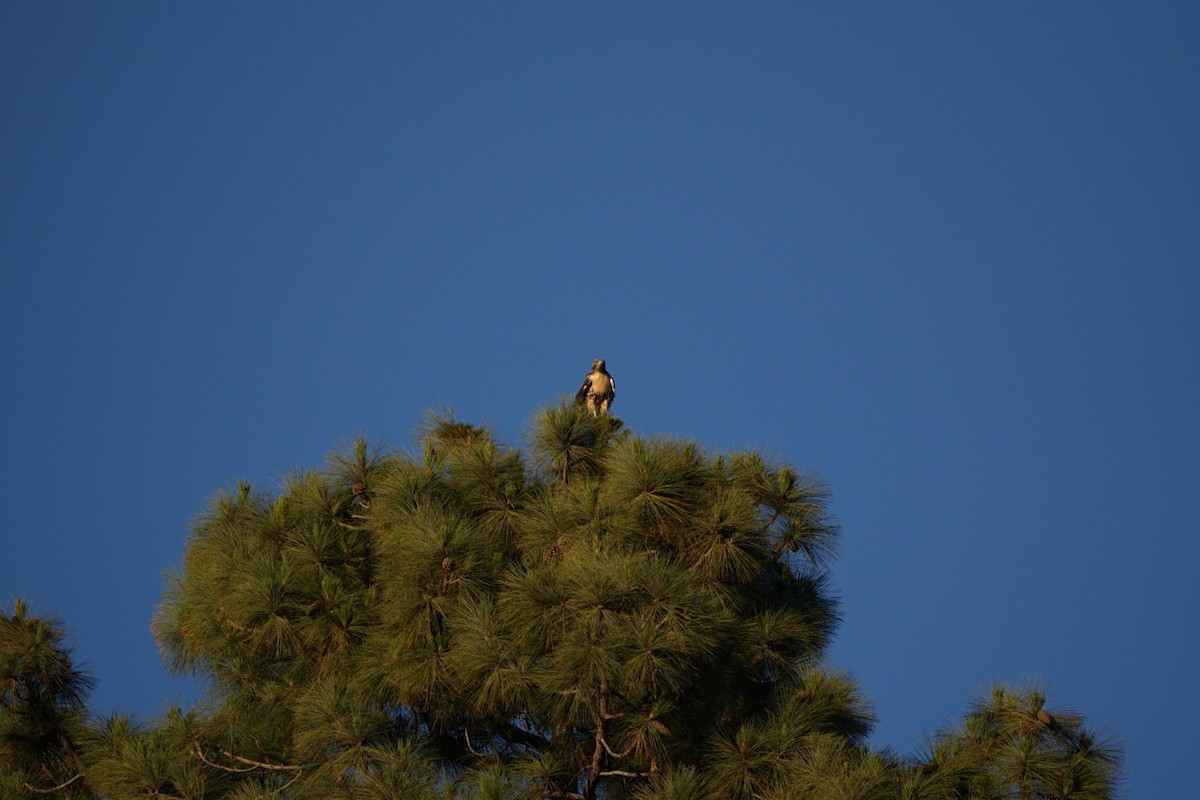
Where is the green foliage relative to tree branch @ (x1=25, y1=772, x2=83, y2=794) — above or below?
above

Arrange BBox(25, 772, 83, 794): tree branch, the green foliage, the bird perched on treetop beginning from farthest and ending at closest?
the bird perched on treetop, BBox(25, 772, 83, 794): tree branch, the green foliage

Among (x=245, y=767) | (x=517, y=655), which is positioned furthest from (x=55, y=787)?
(x=517, y=655)

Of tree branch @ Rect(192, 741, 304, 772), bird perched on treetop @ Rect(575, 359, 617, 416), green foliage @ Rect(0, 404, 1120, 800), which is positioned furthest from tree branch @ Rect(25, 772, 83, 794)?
bird perched on treetop @ Rect(575, 359, 617, 416)

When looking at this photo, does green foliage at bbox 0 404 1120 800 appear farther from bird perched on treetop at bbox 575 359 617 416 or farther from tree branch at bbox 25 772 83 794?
bird perched on treetop at bbox 575 359 617 416

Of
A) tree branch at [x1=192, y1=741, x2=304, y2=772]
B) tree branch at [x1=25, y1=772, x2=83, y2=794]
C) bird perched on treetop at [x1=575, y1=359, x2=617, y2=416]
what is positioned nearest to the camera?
tree branch at [x1=192, y1=741, x2=304, y2=772]

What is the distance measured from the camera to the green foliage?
25.7ft

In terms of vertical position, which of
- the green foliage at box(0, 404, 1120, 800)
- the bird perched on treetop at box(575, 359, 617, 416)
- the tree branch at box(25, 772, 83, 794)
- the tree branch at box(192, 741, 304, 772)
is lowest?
the tree branch at box(25, 772, 83, 794)

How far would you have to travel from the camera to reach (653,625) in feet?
25.0

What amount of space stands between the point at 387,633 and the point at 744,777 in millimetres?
2432

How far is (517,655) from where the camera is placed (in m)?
8.02

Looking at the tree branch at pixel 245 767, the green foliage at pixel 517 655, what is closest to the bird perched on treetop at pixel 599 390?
the green foliage at pixel 517 655

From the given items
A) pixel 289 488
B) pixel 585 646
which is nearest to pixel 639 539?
pixel 585 646

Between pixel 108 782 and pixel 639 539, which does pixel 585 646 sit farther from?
pixel 108 782

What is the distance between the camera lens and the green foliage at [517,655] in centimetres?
784
